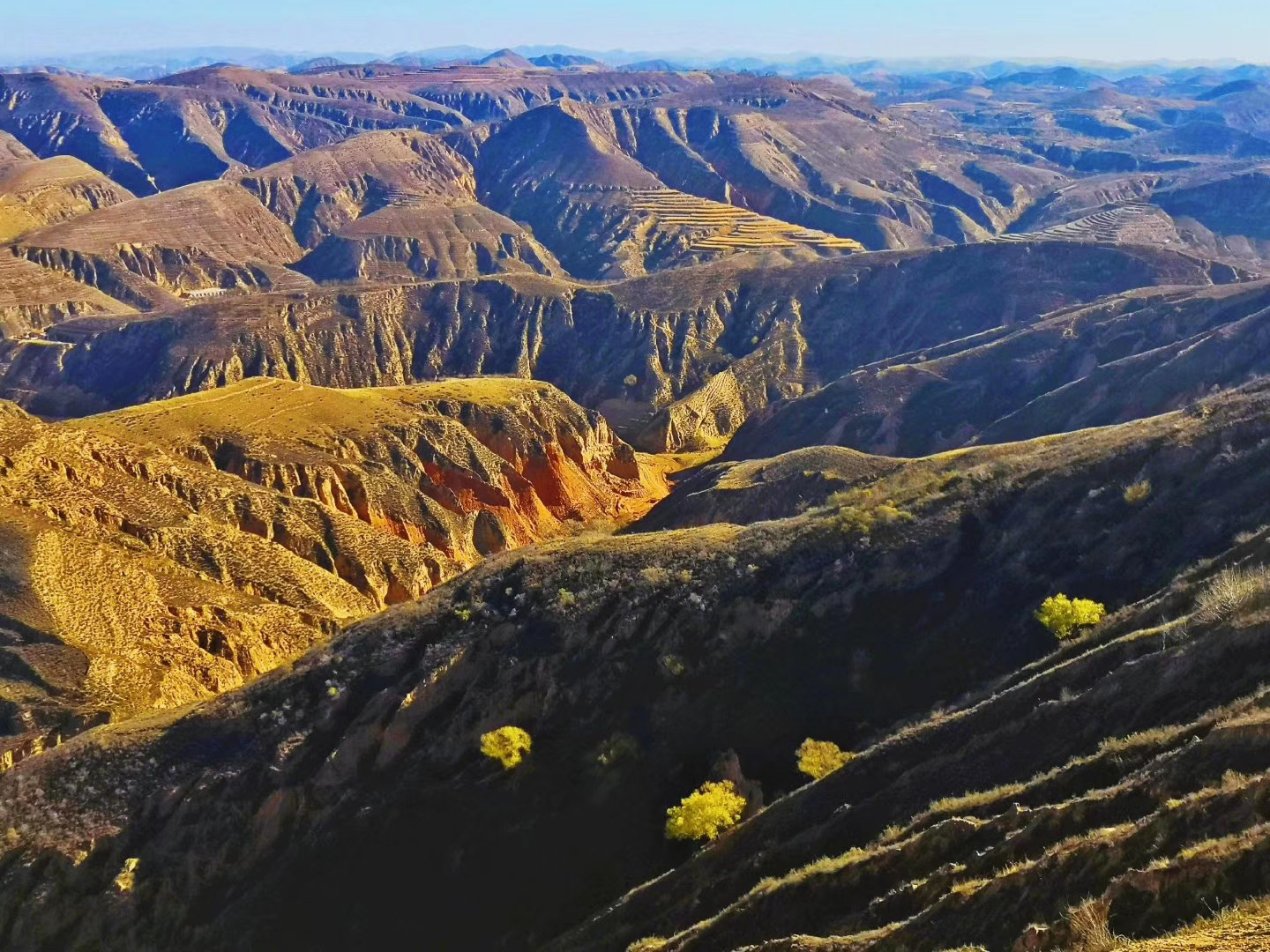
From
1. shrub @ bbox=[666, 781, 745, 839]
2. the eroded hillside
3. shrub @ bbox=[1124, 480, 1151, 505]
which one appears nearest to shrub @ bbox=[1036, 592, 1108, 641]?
the eroded hillside

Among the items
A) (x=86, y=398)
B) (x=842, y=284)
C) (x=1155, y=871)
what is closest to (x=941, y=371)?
(x=842, y=284)

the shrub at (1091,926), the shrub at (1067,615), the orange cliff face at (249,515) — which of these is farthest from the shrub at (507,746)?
the orange cliff face at (249,515)

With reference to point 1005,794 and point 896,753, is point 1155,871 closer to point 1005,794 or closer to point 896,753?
point 1005,794

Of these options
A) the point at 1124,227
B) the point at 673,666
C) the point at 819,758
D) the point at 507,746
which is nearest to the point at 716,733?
the point at 673,666

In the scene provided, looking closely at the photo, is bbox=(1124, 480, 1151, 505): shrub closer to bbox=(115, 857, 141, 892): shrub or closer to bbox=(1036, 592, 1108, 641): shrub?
bbox=(1036, 592, 1108, 641): shrub

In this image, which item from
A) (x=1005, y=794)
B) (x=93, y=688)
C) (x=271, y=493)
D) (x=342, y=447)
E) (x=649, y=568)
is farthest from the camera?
(x=342, y=447)

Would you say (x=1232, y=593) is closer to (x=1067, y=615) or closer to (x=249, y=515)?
(x=1067, y=615)
